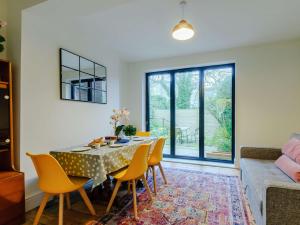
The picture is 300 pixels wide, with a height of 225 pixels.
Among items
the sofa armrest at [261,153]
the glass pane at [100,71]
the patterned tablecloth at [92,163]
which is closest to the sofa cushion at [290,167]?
the sofa armrest at [261,153]

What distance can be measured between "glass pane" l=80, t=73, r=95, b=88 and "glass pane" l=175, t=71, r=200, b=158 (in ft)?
7.15

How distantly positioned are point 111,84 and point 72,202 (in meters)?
2.51

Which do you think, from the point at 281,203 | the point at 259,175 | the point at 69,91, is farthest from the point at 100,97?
the point at 281,203

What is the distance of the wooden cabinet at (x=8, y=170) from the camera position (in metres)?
1.81

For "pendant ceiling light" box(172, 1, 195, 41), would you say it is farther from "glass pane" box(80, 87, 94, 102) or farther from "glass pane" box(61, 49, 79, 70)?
"glass pane" box(80, 87, 94, 102)

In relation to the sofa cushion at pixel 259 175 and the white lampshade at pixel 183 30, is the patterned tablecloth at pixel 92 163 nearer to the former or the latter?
the sofa cushion at pixel 259 175

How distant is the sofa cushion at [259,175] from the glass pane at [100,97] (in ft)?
9.22

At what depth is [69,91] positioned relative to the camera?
9.52ft

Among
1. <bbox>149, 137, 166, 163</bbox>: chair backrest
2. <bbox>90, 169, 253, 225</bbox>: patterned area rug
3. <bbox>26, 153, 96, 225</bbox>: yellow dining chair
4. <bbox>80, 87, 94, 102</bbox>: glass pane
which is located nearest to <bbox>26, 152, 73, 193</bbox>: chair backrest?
<bbox>26, 153, 96, 225</bbox>: yellow dining chair

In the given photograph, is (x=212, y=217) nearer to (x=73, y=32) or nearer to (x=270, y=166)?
(x=270, y=166)

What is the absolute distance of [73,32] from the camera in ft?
9.87

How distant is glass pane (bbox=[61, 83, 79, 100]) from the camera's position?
2803 mm

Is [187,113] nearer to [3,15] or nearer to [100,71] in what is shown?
[100,71]

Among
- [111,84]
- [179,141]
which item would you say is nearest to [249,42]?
[179,141]
